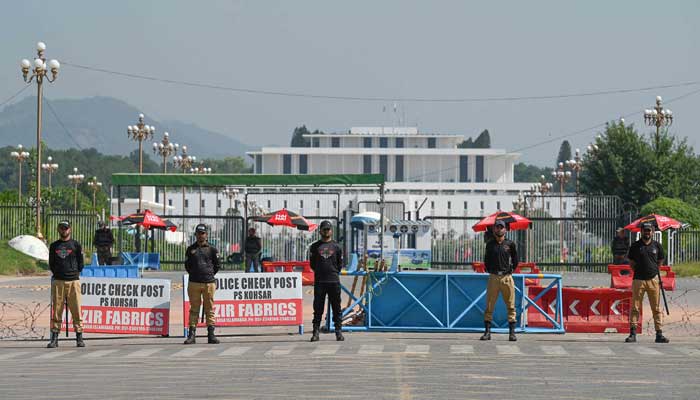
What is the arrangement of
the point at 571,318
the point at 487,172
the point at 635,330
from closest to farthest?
1. the point at 635,330
2. the point at 571,318
3. the point at 487,172

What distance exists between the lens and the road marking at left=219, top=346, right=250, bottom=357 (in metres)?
17.4

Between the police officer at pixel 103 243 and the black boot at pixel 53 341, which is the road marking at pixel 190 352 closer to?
the black boot at pixel 53 341

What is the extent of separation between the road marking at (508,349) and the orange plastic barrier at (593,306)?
12.8 feet

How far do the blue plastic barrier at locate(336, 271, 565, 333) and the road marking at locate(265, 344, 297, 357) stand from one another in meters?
2.88

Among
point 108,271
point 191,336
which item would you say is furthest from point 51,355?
point 108,271

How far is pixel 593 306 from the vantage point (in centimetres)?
2250

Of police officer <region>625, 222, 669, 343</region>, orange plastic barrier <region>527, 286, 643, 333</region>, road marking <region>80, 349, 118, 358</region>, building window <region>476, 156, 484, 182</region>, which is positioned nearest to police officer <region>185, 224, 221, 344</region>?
road marking <region>80, 349, 118, 358</region>

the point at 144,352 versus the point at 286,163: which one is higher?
the point at 286,163

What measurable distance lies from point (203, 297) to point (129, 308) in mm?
1400

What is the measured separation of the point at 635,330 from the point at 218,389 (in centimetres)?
890

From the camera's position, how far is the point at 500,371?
48.1 ft

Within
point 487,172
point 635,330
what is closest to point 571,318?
point 635,330

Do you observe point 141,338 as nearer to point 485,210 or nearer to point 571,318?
point 571,318

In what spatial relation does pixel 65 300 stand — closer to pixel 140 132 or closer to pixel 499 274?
pixel 499 274
